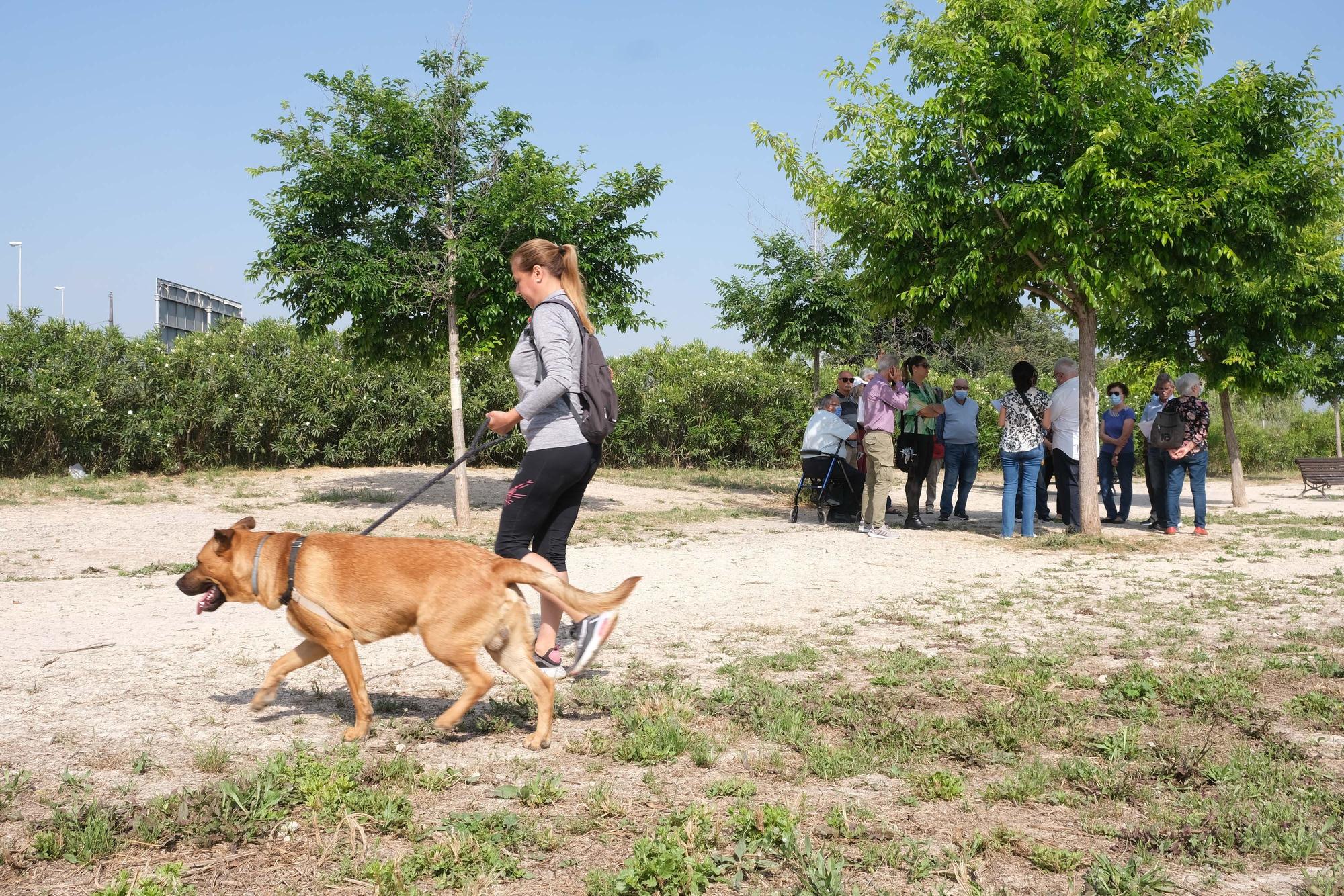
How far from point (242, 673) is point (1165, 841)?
444 centimetres

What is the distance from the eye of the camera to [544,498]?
4.95m

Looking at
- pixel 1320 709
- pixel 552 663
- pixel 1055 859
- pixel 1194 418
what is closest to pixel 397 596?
pixel 552 663

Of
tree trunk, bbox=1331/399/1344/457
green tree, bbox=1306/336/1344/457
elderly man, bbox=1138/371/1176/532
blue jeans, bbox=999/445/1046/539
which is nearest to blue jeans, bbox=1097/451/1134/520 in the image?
elderly man, bbox=1138/371/1176/532

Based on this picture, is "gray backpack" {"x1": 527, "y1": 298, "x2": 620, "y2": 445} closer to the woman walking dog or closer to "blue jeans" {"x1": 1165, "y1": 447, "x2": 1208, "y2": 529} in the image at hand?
the woman walking dog

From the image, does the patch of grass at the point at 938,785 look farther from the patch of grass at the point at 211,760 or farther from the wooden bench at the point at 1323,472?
the wooden bench at the point at 1323,472

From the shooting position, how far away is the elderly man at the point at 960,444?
13.7 m

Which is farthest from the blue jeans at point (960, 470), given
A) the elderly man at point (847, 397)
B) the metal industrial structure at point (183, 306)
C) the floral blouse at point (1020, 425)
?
the metal industrial structure at point (183, 306)

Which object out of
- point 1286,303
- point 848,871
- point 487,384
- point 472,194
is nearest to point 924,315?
point 472,194

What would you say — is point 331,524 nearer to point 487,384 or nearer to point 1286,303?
point 487,384

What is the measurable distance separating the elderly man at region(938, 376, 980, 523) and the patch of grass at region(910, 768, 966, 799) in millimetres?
10185

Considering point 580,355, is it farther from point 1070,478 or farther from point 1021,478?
point 1070,478

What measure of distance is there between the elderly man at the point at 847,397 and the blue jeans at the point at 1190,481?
12.3 ft

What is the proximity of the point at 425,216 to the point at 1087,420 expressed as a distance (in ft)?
27.7

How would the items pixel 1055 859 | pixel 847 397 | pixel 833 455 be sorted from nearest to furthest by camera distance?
pixel 1055 859 < pixel 833 455 < pixel 847 397
